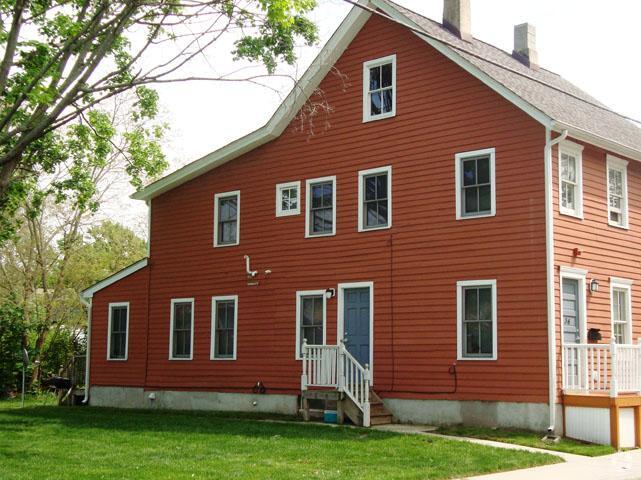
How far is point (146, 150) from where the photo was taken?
20.8 m

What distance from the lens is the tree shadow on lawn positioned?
1653 centimetres

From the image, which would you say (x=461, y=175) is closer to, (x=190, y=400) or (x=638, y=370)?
(x=638, y=370)

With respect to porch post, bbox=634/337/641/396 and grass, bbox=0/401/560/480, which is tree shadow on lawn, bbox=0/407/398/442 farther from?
porch post, bbox=634/337/641/396

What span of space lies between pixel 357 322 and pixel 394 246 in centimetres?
199

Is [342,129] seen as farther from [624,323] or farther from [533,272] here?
[624,323]

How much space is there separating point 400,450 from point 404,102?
28.5 feet

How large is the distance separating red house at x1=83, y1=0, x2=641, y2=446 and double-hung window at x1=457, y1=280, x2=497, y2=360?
0.04 meters

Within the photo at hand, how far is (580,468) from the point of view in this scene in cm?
1330

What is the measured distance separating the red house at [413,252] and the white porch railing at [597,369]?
6 cm

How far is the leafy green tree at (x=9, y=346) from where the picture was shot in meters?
29.7

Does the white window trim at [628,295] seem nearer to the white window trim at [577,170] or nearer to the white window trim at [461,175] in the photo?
the white window trim at [577,170]

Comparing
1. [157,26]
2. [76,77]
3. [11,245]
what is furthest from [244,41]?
[11,245]

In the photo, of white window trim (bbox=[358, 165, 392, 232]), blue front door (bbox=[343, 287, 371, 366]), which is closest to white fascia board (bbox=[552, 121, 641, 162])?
white window trim (bbox=[358, 165, 392, 232])

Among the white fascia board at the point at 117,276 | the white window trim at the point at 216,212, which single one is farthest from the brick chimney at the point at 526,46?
the white fascia board at the point at 117,276
